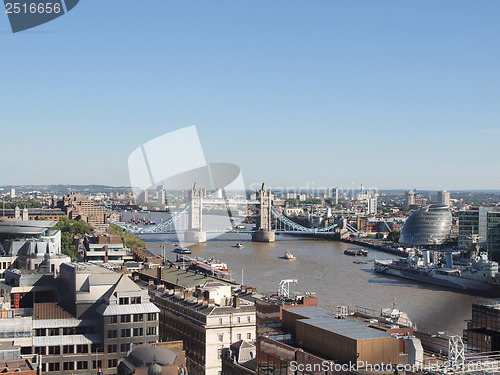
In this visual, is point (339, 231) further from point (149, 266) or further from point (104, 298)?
point (104, 298)

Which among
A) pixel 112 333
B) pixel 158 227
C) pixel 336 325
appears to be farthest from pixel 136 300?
pixel 158 227

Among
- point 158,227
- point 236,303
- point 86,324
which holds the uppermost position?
point 236,303

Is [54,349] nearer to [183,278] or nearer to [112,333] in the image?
[112,333]

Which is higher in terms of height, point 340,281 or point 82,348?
point 82,348

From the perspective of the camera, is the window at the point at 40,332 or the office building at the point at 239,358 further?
the window at the point at 40,332

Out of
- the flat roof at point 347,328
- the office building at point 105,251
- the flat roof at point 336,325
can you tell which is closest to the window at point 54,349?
the flat roof at point 336,325

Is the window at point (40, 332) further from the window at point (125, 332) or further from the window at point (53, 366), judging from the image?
the window at point (125, 332)

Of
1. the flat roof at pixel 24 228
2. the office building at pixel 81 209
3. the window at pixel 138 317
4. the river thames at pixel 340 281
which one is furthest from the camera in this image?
the office building at pixel 81 209

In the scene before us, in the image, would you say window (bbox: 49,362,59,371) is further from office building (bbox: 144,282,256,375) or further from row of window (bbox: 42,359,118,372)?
office building (bbox: 144,282,256,375)
